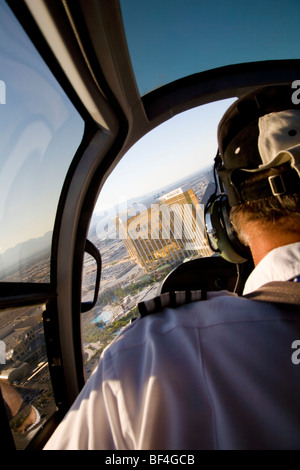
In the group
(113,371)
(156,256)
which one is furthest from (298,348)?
(156,256)

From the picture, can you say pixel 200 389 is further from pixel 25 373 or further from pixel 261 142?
pixel 25 373

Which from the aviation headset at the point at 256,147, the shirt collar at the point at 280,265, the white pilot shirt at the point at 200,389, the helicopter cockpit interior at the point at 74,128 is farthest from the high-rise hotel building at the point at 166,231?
the white pilot shirt at the point at 200,389

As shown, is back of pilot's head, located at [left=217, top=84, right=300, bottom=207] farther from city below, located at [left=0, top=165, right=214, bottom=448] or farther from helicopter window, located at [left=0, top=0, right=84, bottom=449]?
helicopter window, located at [left=0, top=0, right=84, bottom=449]

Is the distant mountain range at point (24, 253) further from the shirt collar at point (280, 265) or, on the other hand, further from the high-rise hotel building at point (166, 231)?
the high-rise hotel building at point (166, 231)

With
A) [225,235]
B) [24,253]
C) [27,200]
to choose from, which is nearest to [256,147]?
[225,235]

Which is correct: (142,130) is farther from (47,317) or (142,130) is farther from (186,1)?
(47,317)
